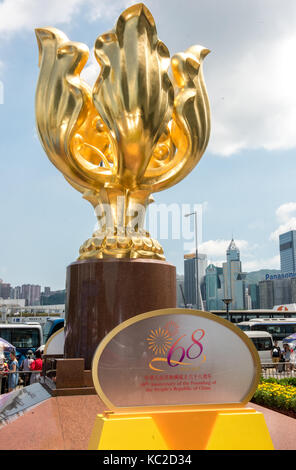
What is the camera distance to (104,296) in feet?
21.1

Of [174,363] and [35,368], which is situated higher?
[174,363]

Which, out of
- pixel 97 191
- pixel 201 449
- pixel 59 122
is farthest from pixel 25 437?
pixel 59 122

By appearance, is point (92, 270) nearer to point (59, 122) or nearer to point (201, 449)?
point (59, 122)

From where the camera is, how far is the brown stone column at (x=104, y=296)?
A: 6.35 metres

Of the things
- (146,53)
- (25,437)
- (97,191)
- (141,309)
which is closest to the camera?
(25,437)

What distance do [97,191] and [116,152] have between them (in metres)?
0.80

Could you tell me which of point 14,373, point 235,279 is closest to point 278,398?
point 14,373

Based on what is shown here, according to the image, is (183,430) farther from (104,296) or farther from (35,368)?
(35,368)

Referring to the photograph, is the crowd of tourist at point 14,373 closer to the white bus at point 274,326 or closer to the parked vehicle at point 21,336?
the parked vehicle at point 21,336

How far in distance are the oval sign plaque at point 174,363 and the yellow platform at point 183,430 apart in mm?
90

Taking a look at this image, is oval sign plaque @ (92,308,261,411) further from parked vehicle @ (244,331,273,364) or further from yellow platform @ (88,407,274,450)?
parked vehicle @ (244,331,273,364)

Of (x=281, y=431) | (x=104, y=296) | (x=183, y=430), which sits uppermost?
(x=104, y=296)

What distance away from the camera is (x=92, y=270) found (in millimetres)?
6598

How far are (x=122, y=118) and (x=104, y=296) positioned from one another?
292 centimetres
